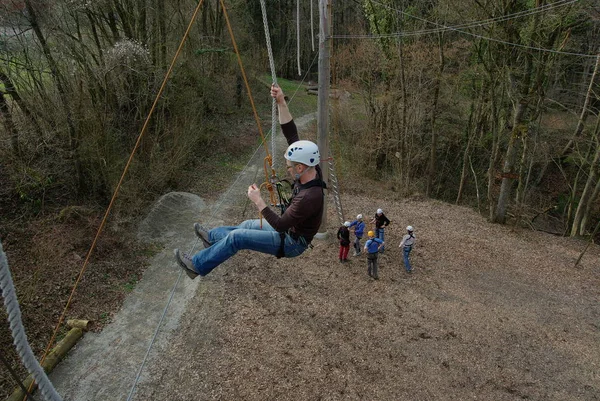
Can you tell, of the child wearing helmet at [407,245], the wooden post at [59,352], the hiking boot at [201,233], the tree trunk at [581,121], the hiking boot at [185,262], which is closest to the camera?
the hiking boot at [185,262]

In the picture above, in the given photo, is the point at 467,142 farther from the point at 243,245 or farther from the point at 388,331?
the point at 243,245

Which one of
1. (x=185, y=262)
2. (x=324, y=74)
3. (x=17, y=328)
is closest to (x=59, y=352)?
(x=185, y=262)

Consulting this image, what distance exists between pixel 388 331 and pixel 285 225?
297 centimetres

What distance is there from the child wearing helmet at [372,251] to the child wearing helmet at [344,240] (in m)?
0.54

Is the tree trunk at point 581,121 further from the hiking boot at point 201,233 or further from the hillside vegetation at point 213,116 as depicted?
the hiking boot at point 201,233

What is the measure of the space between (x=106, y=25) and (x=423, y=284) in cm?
1071

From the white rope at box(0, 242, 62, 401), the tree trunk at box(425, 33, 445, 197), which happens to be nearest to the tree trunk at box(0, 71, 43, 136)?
the white rope at box(0, 242, 62, 401)

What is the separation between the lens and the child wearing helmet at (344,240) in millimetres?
7052

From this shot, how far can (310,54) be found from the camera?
27.3 metres

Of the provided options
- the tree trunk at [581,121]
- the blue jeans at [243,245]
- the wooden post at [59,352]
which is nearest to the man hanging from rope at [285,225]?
the blue jeans at [243,245]

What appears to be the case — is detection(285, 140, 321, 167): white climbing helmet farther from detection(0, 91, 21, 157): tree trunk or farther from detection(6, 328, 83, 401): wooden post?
detection(0, 91, 21, 157): tree trunk

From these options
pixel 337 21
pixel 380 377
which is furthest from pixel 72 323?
pixel 337 21

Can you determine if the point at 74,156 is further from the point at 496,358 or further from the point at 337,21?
the point at 337,21

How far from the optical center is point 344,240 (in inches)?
281
